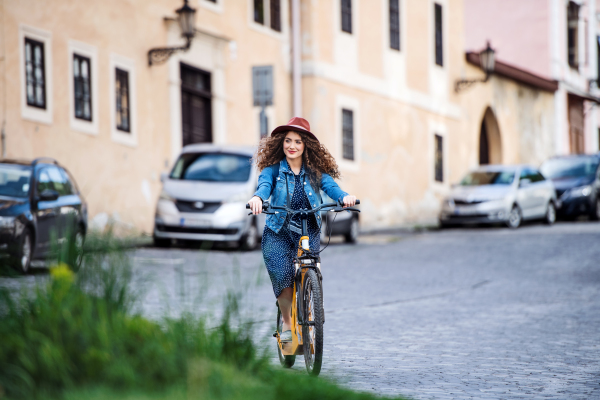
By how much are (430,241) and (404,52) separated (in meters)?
11.0

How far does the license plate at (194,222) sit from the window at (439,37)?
16978mm

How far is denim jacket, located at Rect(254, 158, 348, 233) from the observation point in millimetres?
6016

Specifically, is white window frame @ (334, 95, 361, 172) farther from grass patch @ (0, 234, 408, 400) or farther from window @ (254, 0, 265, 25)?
grass patch @ (0, 234, 408, 400)

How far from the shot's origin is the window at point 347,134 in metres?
25.6

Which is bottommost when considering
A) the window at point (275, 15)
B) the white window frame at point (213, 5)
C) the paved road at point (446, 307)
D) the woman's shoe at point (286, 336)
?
the paved road at point (446, 307)

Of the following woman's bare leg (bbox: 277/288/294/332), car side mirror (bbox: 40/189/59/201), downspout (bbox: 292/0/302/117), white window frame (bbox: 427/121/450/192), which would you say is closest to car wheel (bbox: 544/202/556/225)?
white window frame (bbox: 427/121/450/192)

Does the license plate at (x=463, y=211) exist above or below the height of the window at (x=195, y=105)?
below

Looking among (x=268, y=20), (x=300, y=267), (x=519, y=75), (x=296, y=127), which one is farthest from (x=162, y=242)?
(x=519, y=75)

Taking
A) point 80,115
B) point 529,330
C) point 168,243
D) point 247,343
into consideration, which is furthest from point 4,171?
point 247,343

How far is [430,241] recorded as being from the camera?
19078 millimetres

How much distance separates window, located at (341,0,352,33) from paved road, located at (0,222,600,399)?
9.16 m

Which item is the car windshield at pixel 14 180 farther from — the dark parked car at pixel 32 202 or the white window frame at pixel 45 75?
the white window frame at pixel 45 75

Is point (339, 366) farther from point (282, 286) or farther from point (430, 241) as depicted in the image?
point (430, 241)

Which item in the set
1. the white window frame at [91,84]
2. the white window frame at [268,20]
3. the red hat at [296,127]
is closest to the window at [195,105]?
the white window frame at [268,20]
